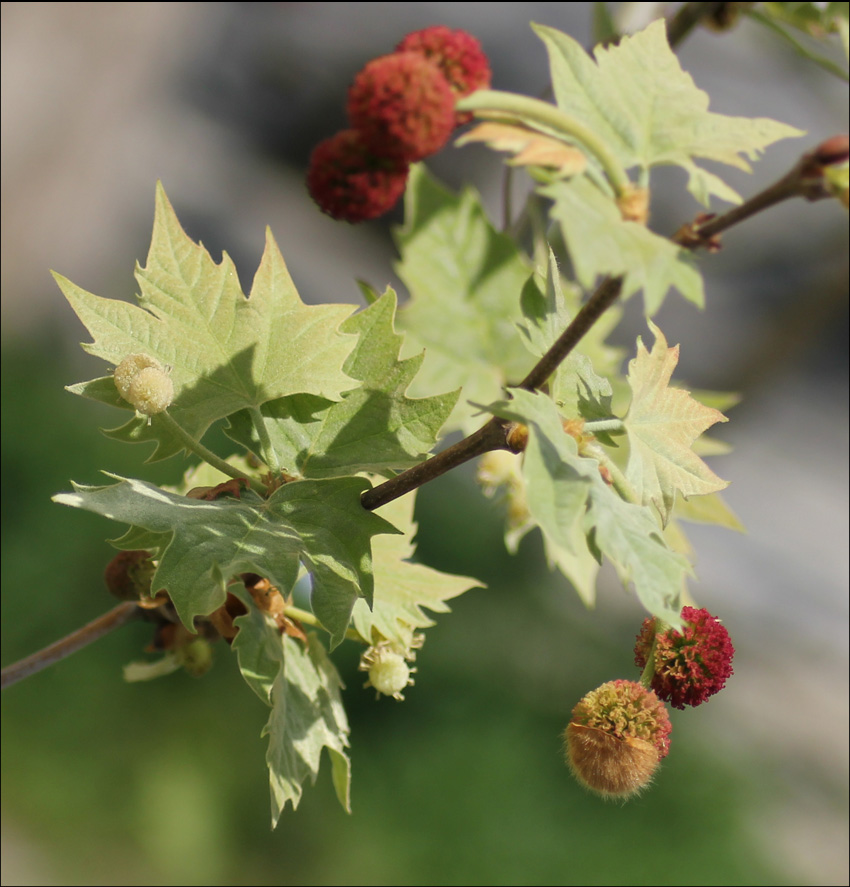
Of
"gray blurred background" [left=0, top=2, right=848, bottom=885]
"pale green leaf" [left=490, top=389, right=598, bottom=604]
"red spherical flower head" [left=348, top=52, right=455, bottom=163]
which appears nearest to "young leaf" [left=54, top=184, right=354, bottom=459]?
"pale green leaf" [left=490, top=389, right=598, bottom=604]

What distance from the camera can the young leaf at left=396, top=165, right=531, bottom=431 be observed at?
0.66m

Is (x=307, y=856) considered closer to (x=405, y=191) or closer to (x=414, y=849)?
(x=414, y=849)

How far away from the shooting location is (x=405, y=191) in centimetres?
65

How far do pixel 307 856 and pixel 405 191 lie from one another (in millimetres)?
1370

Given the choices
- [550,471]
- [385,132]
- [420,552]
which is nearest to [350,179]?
[385,132]

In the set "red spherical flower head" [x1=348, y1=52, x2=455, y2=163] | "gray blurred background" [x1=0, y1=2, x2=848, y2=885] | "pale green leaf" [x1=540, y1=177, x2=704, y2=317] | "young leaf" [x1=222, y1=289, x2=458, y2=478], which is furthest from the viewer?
"gray blurred background" [x1=0, y1=2, x2=848, y2=885]

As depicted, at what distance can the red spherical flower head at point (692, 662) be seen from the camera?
12.6 inches

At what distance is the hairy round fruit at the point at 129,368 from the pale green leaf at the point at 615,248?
0.19 metres

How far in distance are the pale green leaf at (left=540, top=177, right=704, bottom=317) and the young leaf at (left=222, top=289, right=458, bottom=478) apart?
4.8 inches

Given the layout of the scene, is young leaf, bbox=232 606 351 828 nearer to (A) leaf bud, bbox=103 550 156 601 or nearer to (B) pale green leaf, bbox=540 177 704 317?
(A) leaf bud, bbox=103 550 156 601

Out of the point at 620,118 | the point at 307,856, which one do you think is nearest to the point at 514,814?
the point at 307,856

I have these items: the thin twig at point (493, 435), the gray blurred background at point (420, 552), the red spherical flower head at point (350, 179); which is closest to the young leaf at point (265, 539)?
the thin twig at point (493, 435)

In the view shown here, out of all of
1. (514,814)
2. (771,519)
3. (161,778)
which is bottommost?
(161,778)

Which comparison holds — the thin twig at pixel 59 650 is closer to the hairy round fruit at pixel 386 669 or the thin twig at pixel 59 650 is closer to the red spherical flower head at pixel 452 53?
the hairy round fruit at pixel 386 669
